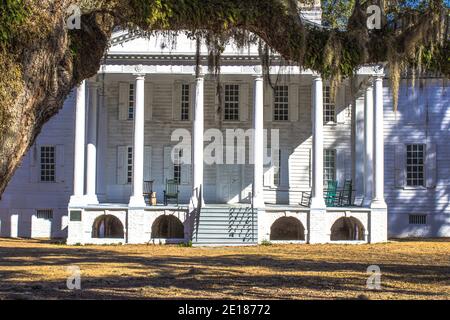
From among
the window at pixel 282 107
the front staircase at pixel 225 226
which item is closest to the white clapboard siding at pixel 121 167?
the front staircase at pixel 225 226

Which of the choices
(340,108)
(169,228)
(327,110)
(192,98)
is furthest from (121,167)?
(340,108)

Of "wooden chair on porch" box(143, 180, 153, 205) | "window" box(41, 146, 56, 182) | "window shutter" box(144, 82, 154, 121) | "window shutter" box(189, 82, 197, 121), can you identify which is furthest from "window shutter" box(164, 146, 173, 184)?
"window" box(41, 146, 56, 182)

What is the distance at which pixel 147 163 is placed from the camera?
28297 millimetres

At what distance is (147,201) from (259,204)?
16.1ft

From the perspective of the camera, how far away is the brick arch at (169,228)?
26875 millimetres

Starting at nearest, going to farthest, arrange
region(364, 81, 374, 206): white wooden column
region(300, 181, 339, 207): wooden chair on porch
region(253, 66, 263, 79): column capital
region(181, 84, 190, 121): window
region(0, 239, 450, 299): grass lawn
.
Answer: region(0, 239, 450, 299): grass lawn
region(253, 66, 263, 79): column capital
region(364, 81, 374, 206): white wooden column
region(300, 181, 339, 207): wooden chair on porch
region(181, 84, 190, 121): window

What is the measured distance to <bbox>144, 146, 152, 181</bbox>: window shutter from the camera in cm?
2825

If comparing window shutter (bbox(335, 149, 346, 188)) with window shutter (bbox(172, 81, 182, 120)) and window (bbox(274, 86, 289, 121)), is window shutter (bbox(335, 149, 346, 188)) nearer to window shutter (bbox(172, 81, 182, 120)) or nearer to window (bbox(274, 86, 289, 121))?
window (bbox(274, 86, 289, 121))

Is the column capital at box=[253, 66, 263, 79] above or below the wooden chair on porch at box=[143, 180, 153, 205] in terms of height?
above

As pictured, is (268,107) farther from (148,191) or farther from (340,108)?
(148,191)

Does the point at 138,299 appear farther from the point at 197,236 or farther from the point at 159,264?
the point at 197,236

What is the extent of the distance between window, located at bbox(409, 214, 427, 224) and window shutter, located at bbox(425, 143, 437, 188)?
4.41ft

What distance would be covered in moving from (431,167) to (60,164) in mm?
15774

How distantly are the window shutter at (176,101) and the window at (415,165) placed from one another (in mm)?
9953
